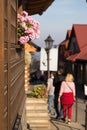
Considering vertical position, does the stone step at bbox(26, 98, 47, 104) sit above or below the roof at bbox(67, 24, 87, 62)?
below

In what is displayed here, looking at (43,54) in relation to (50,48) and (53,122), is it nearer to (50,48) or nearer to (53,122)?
(50,48)

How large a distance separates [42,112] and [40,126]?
0.42 m

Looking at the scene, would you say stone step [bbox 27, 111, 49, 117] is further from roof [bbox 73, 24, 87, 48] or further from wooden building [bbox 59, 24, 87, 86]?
roof [bbox 73, 24, 87, 48]

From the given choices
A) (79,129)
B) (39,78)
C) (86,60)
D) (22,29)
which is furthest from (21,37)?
(39,78)

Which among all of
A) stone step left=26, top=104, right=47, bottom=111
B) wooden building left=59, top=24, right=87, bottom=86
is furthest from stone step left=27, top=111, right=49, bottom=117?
wooden building left=59, top=24, right=87, bottom=86

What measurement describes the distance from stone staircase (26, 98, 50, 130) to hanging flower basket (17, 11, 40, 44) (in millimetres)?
5400

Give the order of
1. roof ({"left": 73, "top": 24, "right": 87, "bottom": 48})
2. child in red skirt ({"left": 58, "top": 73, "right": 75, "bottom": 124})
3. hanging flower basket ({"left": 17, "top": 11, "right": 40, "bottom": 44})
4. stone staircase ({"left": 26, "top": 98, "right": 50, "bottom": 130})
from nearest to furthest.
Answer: hanging flower basket ({"left": 17, "top": 11, "right": 40, "bottom": 44})
stone staircase ({"left": 26, "top": 98, "right": 50, "bottom": 130})
child in red skirt ({"left": 58, "top": 73, "right": 75, "bottom": 124})
roof ({"left": 73, "top": 24, "right": 87, "bottom": 48})

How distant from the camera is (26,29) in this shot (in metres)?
7.59

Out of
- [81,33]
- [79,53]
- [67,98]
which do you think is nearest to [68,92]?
[67,98]

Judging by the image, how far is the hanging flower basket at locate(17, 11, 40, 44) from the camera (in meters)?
7.42

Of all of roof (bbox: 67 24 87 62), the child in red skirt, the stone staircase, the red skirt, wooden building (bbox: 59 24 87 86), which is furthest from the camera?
roof (bbox: 67 24 87 62)

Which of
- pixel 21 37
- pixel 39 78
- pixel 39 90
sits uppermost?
pixel 21 37

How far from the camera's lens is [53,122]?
1540 centimetres

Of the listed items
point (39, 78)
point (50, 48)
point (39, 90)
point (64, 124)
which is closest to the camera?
point (39, 90)
